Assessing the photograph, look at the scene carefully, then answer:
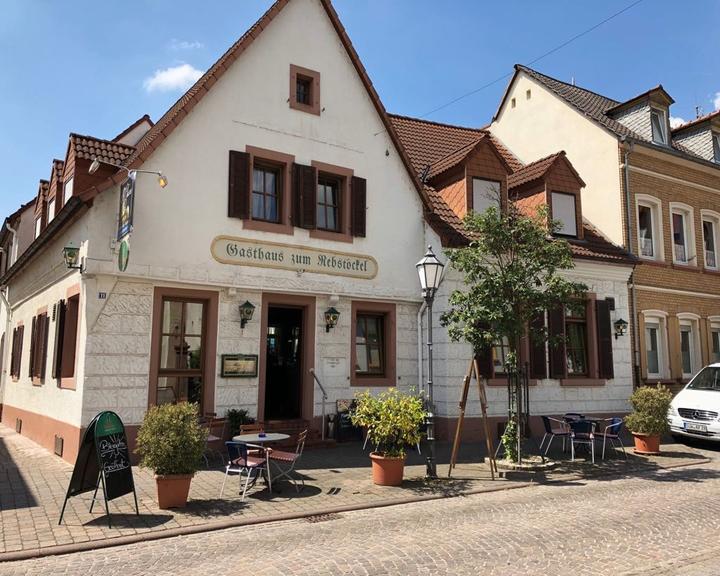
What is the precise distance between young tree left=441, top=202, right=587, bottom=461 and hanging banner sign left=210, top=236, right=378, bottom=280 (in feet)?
9.89

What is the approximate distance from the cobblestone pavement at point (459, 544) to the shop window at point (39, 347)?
30.5ft

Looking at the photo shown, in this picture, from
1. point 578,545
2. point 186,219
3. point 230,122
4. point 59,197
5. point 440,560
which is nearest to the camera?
point 440,560

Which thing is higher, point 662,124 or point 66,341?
point 662,124

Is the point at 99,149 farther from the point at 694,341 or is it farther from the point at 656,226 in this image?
the point at 694,341

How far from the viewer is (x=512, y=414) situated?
11.2m

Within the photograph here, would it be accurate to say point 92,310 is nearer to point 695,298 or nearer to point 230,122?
point 230,122

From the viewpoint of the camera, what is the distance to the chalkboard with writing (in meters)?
7.31

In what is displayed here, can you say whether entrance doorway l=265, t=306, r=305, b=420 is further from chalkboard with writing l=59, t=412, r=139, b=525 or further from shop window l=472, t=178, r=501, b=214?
chalkboard with writing l=59, t=412, r=139, b=525

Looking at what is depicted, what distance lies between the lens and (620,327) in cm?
1664

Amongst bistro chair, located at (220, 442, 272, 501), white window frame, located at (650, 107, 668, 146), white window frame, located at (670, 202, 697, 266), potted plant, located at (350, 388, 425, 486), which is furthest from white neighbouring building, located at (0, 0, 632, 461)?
white window frame, located at (650, 107, 668, 146)

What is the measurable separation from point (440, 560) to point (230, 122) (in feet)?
31.5

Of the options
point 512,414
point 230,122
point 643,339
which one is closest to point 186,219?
point 230,122

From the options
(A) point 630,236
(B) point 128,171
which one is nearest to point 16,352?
(B) point 128,171

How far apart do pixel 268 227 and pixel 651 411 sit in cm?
867
